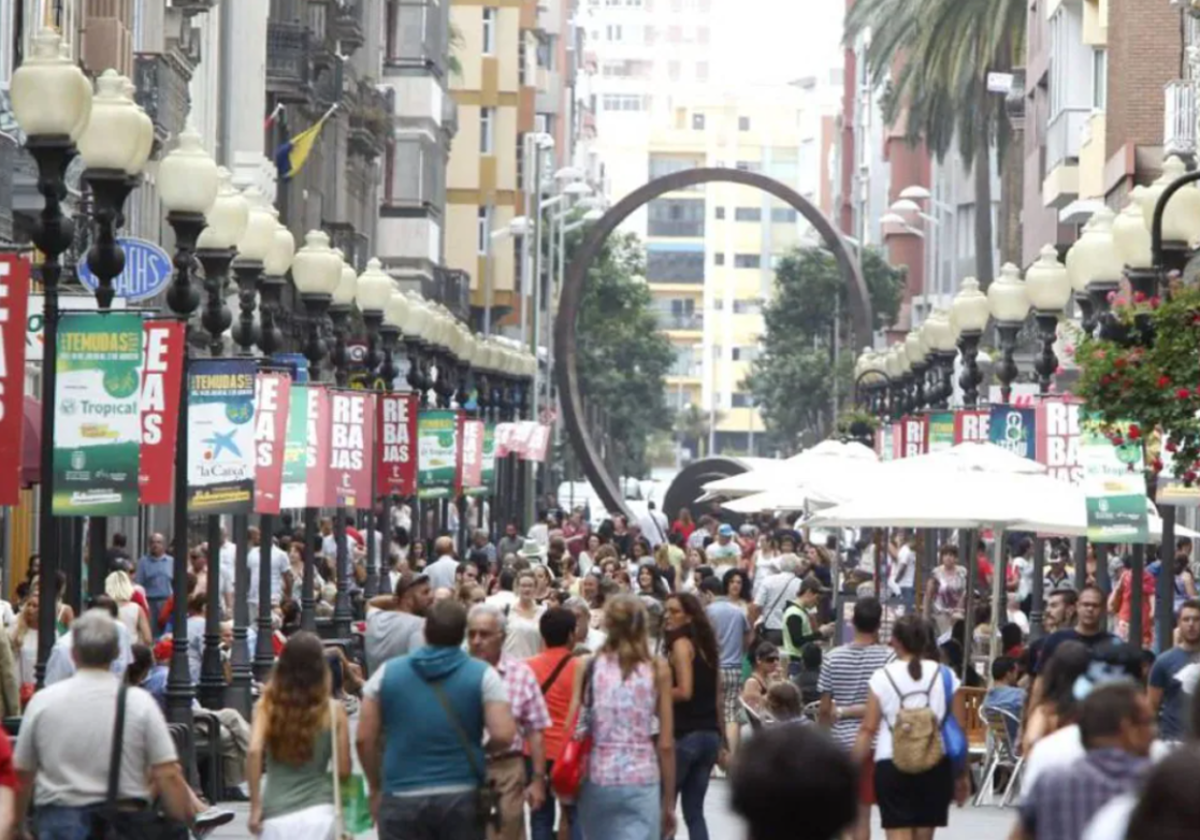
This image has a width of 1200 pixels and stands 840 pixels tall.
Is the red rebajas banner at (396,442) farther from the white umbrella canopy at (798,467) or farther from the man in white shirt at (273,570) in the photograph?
the white umbrella canopy at (798,467)

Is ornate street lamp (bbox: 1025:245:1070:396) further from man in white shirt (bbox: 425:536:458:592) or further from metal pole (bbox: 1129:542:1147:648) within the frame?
metal pole (bbox: 1129:542:1147:648)

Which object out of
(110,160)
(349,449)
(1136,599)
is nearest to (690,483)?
(349,449)

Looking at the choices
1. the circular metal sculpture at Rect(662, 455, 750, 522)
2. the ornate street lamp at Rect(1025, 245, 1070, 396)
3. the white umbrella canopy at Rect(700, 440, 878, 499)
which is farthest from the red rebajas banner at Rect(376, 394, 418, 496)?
the circular metal sculpture at Rect(662, 455, 750, 522)

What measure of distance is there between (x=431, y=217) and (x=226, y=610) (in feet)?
170

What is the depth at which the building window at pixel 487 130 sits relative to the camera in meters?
110

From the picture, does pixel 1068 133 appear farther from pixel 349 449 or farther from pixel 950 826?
pixel 950 826

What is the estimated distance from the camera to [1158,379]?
835 inches

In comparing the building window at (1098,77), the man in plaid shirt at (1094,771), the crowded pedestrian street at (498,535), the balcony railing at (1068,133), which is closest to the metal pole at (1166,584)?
the crowded pedestrian street at (498,535)

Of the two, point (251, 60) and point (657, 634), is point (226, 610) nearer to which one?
point (657, 634)

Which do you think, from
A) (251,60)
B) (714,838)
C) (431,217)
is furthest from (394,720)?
(431,217)

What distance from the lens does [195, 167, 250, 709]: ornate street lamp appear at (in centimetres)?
2477

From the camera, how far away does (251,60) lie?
2223 inches

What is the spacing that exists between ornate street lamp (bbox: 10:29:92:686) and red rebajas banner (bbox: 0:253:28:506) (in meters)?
1.09

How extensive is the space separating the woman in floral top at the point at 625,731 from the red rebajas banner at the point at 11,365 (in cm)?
272
